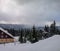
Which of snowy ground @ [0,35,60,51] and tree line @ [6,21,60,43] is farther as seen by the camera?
tree line @ [6,21,60,43]

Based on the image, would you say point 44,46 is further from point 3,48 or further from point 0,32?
point 0,32

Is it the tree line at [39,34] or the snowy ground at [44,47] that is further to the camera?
the tree line at [39,34]

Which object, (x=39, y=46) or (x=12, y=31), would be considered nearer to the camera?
(x=39, y=46)

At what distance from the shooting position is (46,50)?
2289 millimetres

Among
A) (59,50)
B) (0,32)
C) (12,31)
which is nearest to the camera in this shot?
(59,50)

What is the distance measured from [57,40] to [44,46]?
0.24 m

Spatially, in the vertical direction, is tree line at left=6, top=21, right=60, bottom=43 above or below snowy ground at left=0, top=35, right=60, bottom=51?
below

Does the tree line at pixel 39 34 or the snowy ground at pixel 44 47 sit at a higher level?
the snowy ground at pixel 44 47

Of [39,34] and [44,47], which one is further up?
[44,47]

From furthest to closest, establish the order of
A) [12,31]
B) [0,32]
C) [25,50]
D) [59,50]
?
[12,31]
[0,32]
[25,50]
[59,50]

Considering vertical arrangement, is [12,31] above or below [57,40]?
below

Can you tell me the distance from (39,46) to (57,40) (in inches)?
11.2

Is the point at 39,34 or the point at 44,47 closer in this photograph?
the point at 44,47

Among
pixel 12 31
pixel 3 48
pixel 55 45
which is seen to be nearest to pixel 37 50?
pixel 55 45
